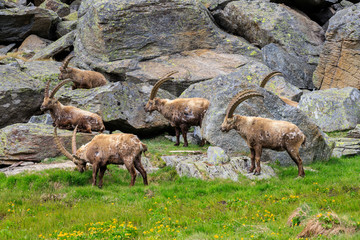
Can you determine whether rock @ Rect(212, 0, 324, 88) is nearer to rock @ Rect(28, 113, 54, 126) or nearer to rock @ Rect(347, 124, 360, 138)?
rock @ Rect(347, 124, 360, 138)

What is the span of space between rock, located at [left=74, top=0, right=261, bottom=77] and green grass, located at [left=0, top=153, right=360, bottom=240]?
14.2m

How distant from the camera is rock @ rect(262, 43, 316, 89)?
1112 inches

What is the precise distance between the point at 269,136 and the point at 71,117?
9.11 meters

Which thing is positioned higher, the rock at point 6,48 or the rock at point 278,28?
the rock at point 278,28

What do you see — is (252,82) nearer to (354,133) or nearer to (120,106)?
(354,133)

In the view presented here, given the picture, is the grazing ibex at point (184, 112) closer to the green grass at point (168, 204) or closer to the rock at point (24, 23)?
the green grass at point (168, 204)

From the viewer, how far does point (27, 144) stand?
52.9 ft

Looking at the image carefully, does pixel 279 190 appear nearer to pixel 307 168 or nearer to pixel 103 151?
pixel 307 168

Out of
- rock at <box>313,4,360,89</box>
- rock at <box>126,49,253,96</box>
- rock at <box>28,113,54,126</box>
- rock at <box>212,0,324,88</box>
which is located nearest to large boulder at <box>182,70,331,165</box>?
rock at <box>28,113,54,126</box>

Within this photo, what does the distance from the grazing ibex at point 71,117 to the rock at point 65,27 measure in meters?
21.5

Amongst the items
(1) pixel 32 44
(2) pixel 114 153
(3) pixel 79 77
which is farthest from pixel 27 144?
(1) pixel 32 44

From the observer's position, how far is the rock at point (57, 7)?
4450 cm

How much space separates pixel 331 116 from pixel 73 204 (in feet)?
47.5

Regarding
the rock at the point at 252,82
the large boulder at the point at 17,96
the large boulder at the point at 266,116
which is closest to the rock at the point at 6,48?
the large boulder at the point at 17,96
